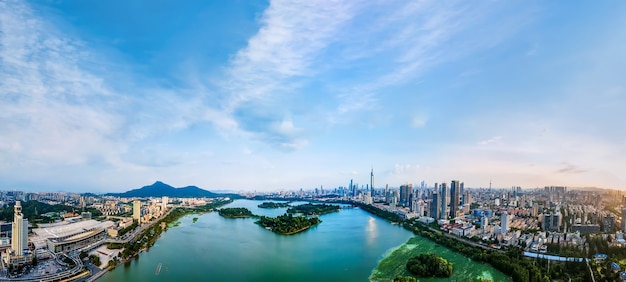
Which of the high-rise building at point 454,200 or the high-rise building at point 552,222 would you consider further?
the high-rise building at point 454,200

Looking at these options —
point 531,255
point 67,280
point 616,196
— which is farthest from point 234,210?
point 616,196

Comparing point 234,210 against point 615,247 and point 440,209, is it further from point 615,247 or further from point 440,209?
point 615,247

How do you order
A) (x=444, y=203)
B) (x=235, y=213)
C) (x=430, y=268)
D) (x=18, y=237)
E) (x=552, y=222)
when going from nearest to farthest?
(x=430, y=268), (x=18, y=237), (x=552, y=222), (x=444, y=203), (x=235, y=213)

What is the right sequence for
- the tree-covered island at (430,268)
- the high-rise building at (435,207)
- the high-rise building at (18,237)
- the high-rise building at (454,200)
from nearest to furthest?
the tree-covered island at (430,268) → the high-rise building at (18,237) → the high-rise building at (435,207) → the high-rise building at (454,200)

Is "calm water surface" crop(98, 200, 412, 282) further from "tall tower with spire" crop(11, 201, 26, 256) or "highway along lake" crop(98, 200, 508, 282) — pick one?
"tall tower with spire" crop(11, 201, 26, 256)

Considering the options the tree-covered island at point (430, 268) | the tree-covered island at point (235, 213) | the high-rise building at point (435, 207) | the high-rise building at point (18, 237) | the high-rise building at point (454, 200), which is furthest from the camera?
the tree-covered island at point (235, 213)

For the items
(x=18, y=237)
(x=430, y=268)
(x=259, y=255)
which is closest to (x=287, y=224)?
(x=259, y=255)

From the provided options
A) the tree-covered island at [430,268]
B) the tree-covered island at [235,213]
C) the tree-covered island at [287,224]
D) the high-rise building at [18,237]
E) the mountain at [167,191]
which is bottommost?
the mountain at [167,191]

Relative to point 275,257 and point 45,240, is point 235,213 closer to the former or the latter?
point 45,240

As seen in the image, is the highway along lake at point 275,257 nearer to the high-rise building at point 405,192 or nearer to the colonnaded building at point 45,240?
the colonnaded building at point 45,240

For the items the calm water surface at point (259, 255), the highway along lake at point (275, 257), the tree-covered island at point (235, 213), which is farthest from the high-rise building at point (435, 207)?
the tree-covered island at point (235, 213)
